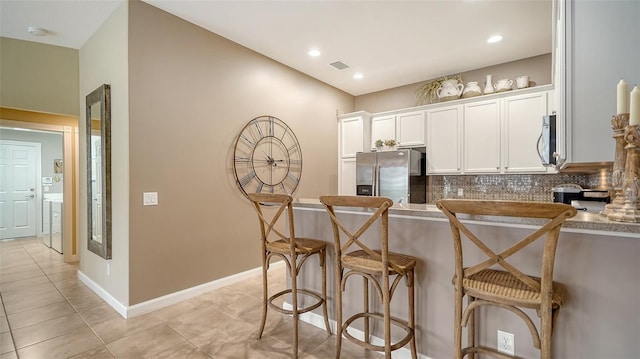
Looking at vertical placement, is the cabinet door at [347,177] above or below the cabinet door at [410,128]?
below

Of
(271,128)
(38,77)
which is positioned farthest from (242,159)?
(38,77)

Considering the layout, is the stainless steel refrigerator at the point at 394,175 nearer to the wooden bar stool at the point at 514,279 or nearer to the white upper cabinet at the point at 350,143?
the white upper cabinet at the point at 350,143

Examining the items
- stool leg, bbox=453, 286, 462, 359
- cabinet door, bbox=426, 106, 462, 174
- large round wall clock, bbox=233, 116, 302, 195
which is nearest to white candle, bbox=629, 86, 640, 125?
stool leg, bbox=453, 286, 462, 359

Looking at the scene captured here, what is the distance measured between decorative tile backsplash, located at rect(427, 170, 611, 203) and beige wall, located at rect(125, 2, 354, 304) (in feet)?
9.19

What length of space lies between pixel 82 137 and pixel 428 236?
416cm

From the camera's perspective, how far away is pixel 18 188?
633 cm

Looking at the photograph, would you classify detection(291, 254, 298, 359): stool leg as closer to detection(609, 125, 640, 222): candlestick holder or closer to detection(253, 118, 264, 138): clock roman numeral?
detection(609, 125, 640, 222): candlestick holder

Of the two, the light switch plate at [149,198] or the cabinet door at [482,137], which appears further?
the cabinet door at [482,137]

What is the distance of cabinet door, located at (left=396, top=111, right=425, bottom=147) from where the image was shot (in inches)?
179

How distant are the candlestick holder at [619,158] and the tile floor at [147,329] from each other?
166 cm

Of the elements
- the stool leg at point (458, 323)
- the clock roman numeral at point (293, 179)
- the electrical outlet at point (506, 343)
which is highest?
the clock roman numeral at point (293, 179)

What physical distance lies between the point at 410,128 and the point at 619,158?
3.35m

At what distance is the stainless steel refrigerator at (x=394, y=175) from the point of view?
4.18 m

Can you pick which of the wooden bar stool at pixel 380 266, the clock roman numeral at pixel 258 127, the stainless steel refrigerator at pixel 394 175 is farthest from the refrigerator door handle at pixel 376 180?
the wooden bar stool at pixel 380 266
